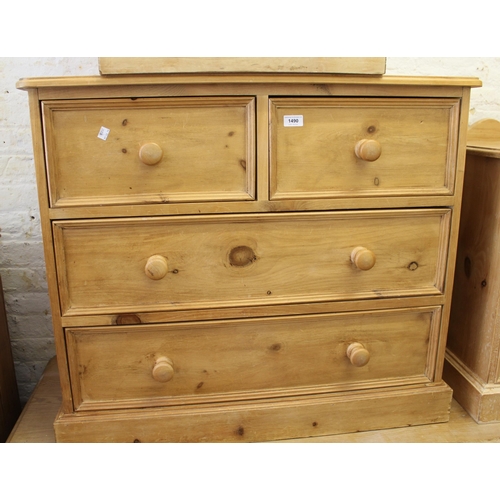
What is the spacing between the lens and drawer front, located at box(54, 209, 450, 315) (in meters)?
1.16

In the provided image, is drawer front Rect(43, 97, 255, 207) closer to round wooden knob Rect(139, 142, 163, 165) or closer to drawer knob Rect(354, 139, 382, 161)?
round wooden knob Rect(139, 142, 163, 165)

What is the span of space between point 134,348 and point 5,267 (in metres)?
0.76

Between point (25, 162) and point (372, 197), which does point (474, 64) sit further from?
point (25, 162)

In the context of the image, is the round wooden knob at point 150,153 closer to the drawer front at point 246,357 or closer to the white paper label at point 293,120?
the white paper label at point 293,120

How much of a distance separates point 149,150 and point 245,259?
0.35 metres

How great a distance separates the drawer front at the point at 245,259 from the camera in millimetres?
1155

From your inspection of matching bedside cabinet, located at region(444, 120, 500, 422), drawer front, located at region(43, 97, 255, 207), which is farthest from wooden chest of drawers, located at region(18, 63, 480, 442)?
matching bedside cabinet, located at region(444, 120, 500, 422)

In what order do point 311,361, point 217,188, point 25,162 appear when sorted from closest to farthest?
1. point 217,188
2. point 311,361
3. point 25,162

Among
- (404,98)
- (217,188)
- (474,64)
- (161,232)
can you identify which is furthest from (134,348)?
(474,64)

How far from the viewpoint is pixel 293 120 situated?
3.74 ft

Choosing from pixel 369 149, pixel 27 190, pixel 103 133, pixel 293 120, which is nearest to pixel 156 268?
pixel 103 133

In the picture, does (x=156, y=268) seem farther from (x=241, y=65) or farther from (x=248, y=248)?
(x=241, y=65)

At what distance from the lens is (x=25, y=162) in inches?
63.1

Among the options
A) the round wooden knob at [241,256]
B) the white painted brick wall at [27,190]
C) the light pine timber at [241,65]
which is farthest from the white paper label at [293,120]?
the white painted brick wall at [27,190]
